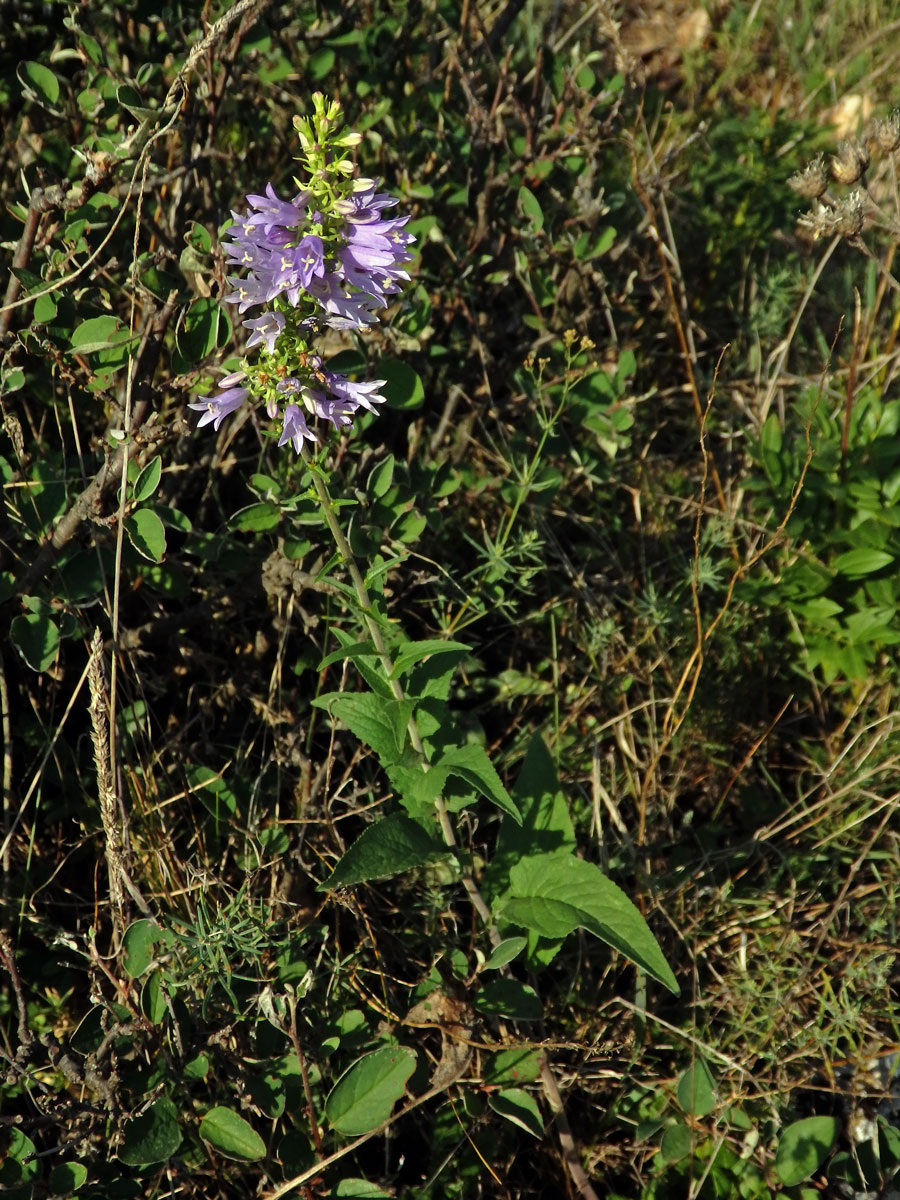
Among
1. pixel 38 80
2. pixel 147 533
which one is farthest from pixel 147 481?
pixel 38 80

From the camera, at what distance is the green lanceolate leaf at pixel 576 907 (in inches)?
85.2

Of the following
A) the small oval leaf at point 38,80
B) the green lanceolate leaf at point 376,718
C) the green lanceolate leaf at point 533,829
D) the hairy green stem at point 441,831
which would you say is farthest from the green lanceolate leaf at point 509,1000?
the small oval leaf at point 38,80

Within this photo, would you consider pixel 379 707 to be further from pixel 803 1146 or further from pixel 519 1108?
pixel 803 1146

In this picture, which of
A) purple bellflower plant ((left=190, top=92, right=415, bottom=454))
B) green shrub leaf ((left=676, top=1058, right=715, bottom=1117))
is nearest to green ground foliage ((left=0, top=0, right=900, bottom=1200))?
green shrub leaf ((left=676, top=1058, right=715, bottom=1117))

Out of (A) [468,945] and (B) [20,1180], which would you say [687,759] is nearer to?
(A) [468,945]

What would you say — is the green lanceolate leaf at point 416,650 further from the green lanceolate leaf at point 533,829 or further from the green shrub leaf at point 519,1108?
the green shrub leaf at point 519,1108

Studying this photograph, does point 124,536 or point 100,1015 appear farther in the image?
point 124,536

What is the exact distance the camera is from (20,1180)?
2.16 meters

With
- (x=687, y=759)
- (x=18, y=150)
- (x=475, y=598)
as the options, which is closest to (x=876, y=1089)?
(x=687, y=759)

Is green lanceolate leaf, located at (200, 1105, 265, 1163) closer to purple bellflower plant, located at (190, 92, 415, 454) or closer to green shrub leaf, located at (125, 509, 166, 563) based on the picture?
green shrub leaf, located at (125, 509, 166, 563)

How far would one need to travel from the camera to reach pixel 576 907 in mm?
2316

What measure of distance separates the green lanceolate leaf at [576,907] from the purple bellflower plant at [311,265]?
3.87ft

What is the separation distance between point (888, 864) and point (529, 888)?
1199mm

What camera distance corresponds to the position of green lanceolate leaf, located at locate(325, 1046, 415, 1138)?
7.52ft
